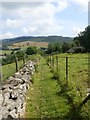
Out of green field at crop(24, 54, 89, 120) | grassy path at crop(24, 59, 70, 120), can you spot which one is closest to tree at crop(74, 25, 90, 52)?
grassy path at crop(24, 59, 70, 120)

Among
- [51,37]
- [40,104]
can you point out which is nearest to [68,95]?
[40,104]

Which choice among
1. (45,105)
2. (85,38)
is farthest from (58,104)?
(85,38)

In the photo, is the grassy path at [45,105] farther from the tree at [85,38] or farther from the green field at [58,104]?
the tree at [85,38]

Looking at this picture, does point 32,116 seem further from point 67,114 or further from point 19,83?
point 19,83

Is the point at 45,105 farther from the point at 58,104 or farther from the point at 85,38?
the point at 85,38

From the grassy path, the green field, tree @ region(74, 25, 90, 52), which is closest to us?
the green field

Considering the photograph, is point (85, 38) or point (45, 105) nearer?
point (45, 105)

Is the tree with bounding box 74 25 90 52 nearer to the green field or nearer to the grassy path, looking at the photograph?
the grassy path

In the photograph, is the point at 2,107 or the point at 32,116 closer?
the point at 2,107

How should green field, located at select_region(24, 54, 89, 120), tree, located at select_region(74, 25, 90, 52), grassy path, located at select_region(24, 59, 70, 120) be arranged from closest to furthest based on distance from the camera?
1. green field, located at select_region(24, 54, 89, 120)
2. grassy path, located at select_region(24, 59, 70, 120)
3. tree, located at select_region(74, 25, 90, 52)

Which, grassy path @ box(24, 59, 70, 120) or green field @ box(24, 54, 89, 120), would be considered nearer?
green field @ box(24, 54, 89, 120)

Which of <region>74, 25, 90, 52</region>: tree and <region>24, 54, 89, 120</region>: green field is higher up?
<region>74, 25, 90, 52</region>: tree

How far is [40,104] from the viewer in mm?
12016

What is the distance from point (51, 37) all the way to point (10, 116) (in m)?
171
